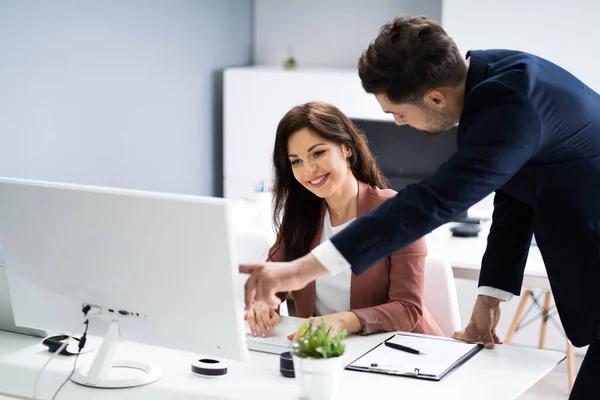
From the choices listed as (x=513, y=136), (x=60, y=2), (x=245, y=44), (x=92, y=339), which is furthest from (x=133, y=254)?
(x=245, y=44)

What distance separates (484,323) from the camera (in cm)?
221

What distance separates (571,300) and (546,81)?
457 millimetres

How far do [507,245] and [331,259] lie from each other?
1.86ft

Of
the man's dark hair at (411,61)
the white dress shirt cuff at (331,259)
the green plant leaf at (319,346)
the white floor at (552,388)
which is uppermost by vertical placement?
the man's dark hair at (411,61)

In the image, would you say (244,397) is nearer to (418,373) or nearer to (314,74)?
(418,373)

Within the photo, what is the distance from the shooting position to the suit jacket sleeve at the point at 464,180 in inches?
65.1

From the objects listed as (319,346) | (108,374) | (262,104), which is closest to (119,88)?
(262,104)

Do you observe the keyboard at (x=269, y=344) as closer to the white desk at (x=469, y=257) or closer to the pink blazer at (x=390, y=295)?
the pink blazer at (x=390, y=295)

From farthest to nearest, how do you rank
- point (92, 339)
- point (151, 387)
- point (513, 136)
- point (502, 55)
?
point (92, 339), point (151, 387), point (502, 55), point (513, 136)

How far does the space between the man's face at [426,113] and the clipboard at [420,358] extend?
22.1 inches

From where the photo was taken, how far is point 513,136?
64.9 inches

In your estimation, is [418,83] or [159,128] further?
[159,128]

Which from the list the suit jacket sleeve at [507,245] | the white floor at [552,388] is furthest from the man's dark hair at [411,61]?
the white floor at [552,388]

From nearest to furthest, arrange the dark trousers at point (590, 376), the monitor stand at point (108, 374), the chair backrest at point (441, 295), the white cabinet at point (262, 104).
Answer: the dark trousers at point (590, 376), the monitor stand at point (108, 374), the chair backrest at point (441, 295), the white cabinet at point (262, 104)
